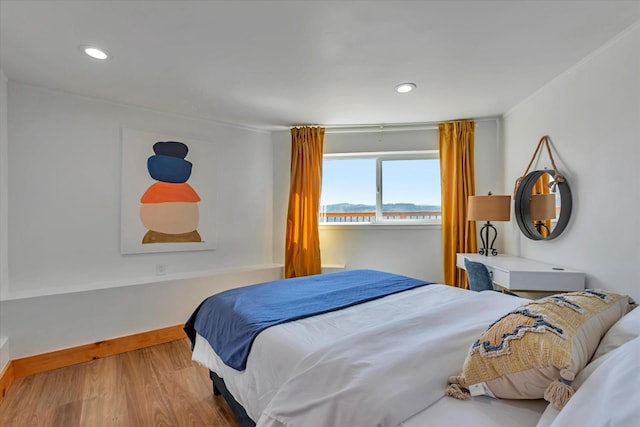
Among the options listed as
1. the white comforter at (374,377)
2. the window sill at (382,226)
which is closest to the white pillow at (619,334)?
the white comforter at (374,377)

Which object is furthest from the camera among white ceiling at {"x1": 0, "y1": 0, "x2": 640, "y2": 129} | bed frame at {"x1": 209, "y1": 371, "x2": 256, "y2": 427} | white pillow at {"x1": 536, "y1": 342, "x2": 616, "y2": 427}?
white ceiling at {"x1": 0, "y1": 0, "x2": 640, "y2": 129}

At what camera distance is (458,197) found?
342 cm

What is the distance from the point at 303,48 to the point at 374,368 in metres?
1.90

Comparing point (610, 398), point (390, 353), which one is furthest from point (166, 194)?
point (610, 398)

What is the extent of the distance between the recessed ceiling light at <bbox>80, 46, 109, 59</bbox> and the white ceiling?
0.05 meters

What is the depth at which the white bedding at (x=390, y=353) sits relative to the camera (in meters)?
0.85

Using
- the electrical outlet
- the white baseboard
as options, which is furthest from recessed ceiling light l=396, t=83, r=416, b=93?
the white baseboard

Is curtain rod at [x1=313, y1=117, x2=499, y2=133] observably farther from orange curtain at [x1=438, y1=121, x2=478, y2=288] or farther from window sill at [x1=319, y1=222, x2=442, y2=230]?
window sill at [x1=319, y1=222, x2=442, y2=230]

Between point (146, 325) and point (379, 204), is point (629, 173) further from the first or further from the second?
point (146, 325)

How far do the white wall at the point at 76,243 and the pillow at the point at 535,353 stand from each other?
2798 mm

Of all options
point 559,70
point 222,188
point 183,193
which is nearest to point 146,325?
point 183,193

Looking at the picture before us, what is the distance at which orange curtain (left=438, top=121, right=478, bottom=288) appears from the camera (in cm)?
338

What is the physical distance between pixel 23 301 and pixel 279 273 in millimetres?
2251

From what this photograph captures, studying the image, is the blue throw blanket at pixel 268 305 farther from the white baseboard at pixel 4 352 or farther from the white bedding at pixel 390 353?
the white baseboard at pixel 4 352
